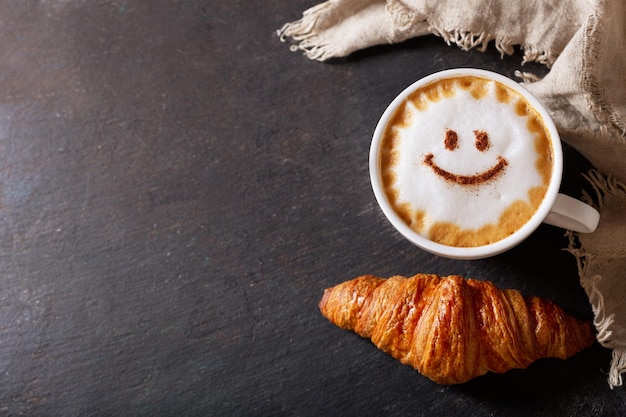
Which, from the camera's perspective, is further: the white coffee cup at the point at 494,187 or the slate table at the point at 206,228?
the slate table at the point at 206,228

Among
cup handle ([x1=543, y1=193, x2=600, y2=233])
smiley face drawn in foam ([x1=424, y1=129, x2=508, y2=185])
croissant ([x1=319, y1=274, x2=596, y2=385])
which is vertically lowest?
croissant ([x1=319, y1=274, x2=596, y2=385])

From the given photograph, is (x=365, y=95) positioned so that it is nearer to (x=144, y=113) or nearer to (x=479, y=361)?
(x=144, y=113)

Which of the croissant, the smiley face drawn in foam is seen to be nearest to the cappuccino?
the smiley face drawn in foam

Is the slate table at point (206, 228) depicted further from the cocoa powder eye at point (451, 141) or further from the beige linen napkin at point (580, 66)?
the cocoa powder eye at point (451, 141)

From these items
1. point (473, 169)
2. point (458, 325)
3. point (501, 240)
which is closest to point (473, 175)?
point (473, 169)

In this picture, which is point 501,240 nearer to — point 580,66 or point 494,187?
point 494,187

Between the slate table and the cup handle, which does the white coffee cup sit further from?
the slate table

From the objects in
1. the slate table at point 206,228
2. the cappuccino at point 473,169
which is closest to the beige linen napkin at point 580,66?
the slate table at point 206,228
